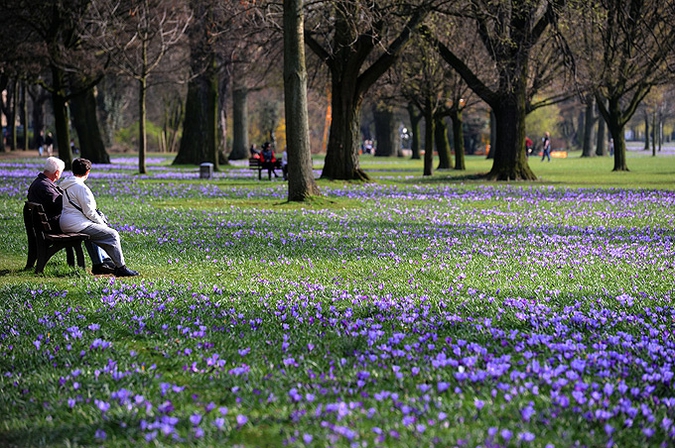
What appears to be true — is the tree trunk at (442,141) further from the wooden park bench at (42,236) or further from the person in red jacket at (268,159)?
the wooden park bench at (42,236)

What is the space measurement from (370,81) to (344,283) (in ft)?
62.2

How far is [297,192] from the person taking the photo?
61.0ft

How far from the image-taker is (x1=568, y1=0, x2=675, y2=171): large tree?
17250mm

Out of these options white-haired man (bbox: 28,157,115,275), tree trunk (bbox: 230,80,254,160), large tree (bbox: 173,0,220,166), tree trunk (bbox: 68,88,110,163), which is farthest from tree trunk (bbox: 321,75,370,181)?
tree trunk (bbox: 230,80,254,160)

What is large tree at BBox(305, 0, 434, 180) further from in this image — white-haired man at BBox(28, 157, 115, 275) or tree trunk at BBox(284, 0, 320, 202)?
white-haired man at BBox(28, 157, 115, 275)

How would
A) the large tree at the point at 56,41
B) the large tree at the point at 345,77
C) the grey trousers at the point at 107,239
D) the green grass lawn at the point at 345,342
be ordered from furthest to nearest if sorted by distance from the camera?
the large tree at the point at 56,41 < the large tree at the point at 345,77 < the grey trousers at the point at 107,239 < the green grass lawn at the point at 345,342

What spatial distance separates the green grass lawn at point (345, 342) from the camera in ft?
14.4

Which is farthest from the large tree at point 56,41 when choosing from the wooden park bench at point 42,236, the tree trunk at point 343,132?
the wooden park bench at point 42,236

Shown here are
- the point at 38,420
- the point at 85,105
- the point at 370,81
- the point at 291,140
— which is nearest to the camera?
the point at 38,420

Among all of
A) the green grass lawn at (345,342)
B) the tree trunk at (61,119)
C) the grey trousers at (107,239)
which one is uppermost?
the tree trunk at (61,119)

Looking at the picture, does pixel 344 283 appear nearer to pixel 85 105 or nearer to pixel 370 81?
pixel 370 81

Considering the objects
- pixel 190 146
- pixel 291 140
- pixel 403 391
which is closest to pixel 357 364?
pixel 403 391

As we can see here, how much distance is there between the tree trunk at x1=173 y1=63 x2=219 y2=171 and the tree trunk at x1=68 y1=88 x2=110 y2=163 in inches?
176

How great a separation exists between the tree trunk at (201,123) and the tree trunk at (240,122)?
12437 mm
